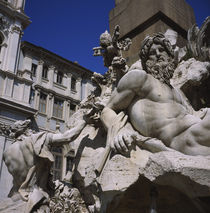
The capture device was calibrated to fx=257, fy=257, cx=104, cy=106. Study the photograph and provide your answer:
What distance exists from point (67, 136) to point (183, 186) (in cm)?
180

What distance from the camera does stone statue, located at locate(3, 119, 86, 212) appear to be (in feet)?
11.3

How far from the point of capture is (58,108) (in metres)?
24.2

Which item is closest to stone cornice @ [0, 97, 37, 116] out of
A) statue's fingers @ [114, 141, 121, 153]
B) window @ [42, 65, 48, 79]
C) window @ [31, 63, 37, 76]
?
window @ [31, 63, 37, 76]

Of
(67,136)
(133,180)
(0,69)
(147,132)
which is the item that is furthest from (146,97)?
(0,69)

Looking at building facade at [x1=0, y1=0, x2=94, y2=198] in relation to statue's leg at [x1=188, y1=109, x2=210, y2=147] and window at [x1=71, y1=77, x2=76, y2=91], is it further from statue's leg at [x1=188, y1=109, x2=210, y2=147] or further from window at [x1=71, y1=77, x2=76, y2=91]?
statue's leg at [x1=188, y1=109, x2=210, y2=147]

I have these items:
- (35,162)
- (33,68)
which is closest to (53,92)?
(33,68)

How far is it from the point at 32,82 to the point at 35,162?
19610mm

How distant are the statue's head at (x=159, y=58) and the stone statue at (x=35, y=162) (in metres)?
1.27

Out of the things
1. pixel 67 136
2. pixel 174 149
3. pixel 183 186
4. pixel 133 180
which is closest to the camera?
pixel 183 186

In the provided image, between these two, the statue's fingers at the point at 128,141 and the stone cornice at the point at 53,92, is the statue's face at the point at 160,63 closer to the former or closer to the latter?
the statue's fingers at the point at 128,141

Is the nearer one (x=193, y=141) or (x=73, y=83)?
(x=193, y=141)

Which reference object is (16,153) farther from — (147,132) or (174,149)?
(174,149)

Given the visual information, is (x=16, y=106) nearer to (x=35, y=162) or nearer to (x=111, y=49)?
(x=111, y=49)

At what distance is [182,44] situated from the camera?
4984 mm
